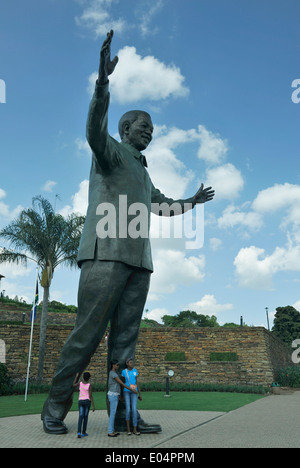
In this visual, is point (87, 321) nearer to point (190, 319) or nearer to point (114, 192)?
point (114, 192)

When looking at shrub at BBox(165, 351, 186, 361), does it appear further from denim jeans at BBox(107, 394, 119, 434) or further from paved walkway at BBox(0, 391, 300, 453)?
denim jeans at BBox(107, 394, 119, 434)

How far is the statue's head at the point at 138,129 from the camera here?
479 centimetres

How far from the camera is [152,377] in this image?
16906 millimetres

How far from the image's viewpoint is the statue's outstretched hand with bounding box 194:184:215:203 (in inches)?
211

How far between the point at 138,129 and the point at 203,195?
1.23 meters

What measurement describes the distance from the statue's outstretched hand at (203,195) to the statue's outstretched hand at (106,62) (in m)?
2.17

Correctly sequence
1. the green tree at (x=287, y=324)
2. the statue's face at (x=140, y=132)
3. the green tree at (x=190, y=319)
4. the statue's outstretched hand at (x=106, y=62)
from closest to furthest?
the statue's outstretched hand at (x=106, y=62) < the statue's face at (x=140, y=132) < the green tree at (x=287, y=324) < the green tree at (x=190, y=319)

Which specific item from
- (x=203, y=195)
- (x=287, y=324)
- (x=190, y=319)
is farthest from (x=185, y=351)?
(x=190, y=319)

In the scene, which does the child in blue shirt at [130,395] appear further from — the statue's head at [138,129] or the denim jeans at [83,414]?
the statue's head at [138,129]

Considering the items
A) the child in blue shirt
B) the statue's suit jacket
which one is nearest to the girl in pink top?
the child in blue shirt

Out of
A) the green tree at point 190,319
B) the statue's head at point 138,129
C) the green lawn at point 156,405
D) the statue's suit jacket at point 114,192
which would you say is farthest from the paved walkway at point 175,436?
the green tree at point 190,319

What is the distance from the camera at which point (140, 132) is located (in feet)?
15.8

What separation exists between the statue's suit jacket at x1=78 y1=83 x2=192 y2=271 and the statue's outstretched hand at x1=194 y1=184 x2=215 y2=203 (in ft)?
2.71

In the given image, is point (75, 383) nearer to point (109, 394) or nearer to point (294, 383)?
point (109, 394)
